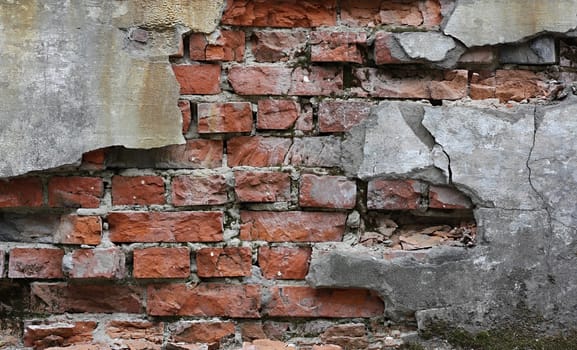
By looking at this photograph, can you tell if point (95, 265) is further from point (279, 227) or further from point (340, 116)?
point (340, 116)

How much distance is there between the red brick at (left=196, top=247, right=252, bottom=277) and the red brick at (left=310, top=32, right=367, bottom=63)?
0.54m

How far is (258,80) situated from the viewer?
1905mm

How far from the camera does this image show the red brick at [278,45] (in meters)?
1.92

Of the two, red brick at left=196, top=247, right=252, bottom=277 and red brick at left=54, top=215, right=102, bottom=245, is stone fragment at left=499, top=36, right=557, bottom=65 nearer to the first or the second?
red brick at left=196, top=247, right=252, bottom=277

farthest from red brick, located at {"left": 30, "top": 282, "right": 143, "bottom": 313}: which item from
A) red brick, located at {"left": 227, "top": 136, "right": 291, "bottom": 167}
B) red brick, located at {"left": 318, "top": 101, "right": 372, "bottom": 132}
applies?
red brick, located at {"left": 318, "top": 101, "right": 372, "bottom": 132}

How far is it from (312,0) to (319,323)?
2.76 ft

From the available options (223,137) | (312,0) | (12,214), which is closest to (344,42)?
(312,0)

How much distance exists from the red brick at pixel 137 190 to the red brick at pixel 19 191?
0.20m

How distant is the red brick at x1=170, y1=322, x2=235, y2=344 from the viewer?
1.90m

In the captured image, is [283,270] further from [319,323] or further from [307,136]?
[307,136]

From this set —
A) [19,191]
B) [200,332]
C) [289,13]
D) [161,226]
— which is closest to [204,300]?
[200,332]

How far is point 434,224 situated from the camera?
1962mm

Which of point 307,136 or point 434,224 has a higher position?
point 307,136

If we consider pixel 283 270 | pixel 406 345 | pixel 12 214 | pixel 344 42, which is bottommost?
pixel 406 345
